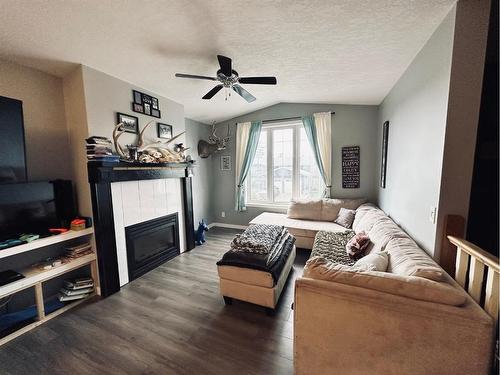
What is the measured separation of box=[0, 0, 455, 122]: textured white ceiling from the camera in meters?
1.48

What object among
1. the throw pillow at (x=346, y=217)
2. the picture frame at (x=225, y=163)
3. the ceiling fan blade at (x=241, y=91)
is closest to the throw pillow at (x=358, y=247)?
the throw pillow at (x=346, y=217)

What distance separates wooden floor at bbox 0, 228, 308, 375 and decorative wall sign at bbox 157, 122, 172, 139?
2155 millimetres

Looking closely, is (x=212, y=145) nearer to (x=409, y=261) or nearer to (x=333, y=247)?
(x=333, y=247)

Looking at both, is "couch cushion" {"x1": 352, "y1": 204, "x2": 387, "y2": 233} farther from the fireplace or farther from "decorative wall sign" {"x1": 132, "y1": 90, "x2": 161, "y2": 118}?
"decorative wall sign" {"x1": 132, "y1": 90, "x2": 161, "y2": 118}

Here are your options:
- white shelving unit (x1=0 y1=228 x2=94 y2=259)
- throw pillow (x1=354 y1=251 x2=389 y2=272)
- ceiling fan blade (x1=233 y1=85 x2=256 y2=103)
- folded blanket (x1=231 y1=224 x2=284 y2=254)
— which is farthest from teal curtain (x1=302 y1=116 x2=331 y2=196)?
white shelving unit (x1=0 y1=228 x2=94 y2=259)

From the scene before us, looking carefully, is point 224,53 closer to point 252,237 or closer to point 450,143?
point 252,237

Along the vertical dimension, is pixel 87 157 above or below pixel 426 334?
above

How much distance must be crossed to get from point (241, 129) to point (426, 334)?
166 inches

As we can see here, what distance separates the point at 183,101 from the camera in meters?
3.40

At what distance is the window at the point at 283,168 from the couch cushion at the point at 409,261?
2.49m

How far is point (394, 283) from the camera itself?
114 centimetres

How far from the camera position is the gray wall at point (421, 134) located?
1.48 meters

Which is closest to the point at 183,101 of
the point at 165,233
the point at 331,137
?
the point at 165,233

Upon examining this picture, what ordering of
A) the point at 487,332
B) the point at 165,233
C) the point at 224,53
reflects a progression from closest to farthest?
the point at 487,332, the point at 224,53, the point at 165,233
